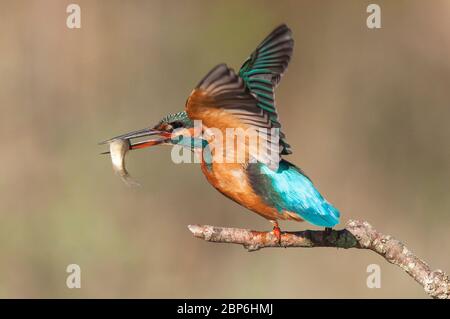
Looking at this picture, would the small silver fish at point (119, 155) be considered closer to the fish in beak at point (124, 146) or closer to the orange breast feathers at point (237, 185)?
the fish in beak at point (124, 146)

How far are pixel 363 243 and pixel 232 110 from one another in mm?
641

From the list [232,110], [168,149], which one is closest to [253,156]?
[232,110]

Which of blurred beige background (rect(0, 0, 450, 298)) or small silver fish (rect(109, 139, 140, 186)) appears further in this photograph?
blurred beige background (rect(0, 0, 450, 298))

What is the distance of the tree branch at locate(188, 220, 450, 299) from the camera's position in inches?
107

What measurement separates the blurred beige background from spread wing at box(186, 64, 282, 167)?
8.46ft

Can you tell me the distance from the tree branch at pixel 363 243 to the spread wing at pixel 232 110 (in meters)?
0.26

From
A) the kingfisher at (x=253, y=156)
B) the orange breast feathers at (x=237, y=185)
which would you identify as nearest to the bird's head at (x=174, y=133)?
the kingfisher at (x=253, y=156)

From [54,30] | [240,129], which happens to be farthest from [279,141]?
[54,30]

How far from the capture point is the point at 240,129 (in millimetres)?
2703

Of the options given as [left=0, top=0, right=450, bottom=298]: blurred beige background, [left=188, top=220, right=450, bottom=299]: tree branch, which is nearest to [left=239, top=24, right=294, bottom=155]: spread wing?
[left=188, top=220, right=450, bottom=299]: tree branch

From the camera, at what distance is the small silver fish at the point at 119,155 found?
117 inches

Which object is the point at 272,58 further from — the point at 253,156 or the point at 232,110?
the point at 232,110

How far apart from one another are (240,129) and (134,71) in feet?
9.48

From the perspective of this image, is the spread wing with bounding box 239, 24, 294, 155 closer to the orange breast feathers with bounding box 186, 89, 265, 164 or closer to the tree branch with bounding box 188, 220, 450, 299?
the orange breast feathers with bounding box 186, 89, 265, 164
